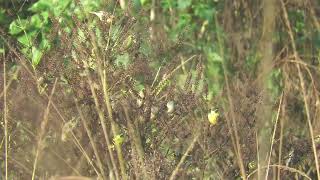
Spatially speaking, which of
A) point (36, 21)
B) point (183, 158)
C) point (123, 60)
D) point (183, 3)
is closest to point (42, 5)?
point (36, 21)

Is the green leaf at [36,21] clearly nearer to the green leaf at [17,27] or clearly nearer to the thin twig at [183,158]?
the green leaf at [17,27]

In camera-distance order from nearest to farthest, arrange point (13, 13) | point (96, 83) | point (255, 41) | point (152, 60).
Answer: point (96, 83) < point (152, 60) < point (13, 13) < point (255, 41)

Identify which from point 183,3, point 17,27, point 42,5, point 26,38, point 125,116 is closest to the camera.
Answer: point 125,116

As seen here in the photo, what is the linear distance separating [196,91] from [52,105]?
19.7 inches

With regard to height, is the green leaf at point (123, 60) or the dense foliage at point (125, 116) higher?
the green leaf at point (123, 60)

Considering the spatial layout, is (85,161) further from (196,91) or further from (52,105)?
(196,91)

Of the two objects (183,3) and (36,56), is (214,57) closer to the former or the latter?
(183,3)

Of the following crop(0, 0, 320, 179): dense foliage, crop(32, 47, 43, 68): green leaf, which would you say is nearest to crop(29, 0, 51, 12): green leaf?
crop(0, 0, 320, 179): dense foliage

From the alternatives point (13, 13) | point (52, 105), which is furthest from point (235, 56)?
point (52, 105)

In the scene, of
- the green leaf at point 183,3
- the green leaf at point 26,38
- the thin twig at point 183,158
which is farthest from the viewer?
the green leaf at point 183,3

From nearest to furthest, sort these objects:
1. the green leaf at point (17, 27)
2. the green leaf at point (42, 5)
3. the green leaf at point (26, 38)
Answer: the green leaf at point (26, 38), the green leaf at point (17, 27), the green leaf at point (42, 5)

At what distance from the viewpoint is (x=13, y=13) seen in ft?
12.6

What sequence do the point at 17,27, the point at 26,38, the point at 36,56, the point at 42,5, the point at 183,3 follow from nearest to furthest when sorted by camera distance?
the point at 36,56 → the point at 26,38 → the point at 17,27 → the point at 42,5 → the point at 183,3

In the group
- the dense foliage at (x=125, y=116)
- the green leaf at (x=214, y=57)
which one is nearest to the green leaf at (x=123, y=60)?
the dense foliage at (x=125, y=116)
